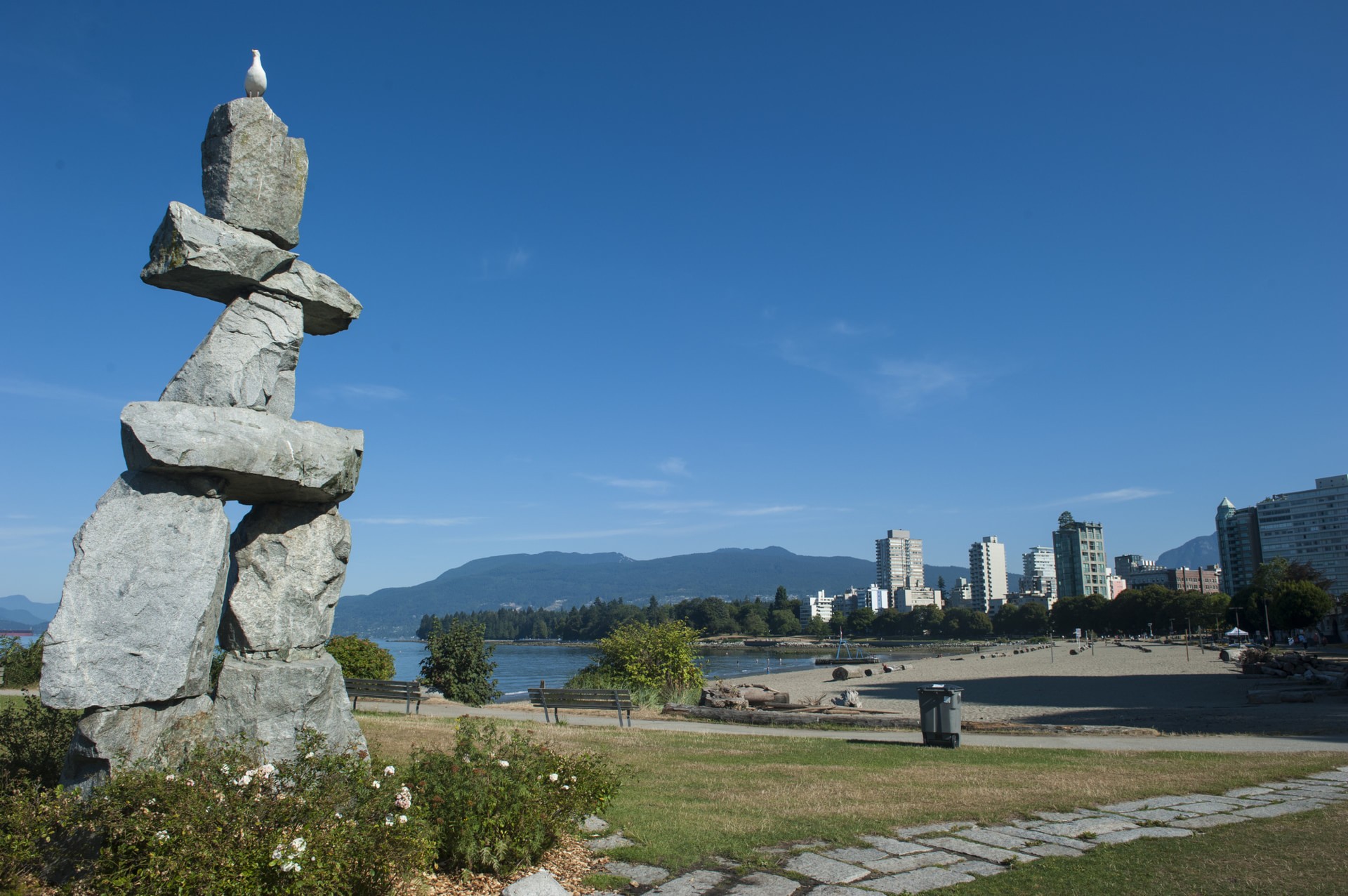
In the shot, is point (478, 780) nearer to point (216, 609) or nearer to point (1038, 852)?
point (216, 609)

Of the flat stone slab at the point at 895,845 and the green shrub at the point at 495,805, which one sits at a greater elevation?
the green shrub at the point at 495,805

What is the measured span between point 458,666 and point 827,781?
56.6 feet

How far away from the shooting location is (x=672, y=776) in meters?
10.5

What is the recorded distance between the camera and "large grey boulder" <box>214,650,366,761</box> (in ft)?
23.6

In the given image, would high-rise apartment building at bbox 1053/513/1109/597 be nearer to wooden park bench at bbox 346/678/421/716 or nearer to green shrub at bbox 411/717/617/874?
wooden park bench at bbox 346/678/421/716

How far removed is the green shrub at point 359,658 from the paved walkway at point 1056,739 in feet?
18.7

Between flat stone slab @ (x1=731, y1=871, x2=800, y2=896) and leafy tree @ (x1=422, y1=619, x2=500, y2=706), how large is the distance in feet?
65.7

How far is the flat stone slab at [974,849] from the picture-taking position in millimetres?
6590

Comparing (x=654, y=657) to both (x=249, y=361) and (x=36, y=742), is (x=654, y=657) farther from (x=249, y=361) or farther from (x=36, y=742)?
(x=249, y=361)

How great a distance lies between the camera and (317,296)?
8547mm

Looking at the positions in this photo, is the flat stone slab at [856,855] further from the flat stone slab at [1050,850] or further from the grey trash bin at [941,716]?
the grey trash bin at [941,716]

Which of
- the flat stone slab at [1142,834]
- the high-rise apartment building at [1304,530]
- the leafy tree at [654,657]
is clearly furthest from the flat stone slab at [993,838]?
the high-rise apartment building at [1304,530]

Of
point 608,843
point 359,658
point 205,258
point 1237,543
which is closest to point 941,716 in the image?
point 608,843

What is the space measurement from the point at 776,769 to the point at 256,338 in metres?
8.24
